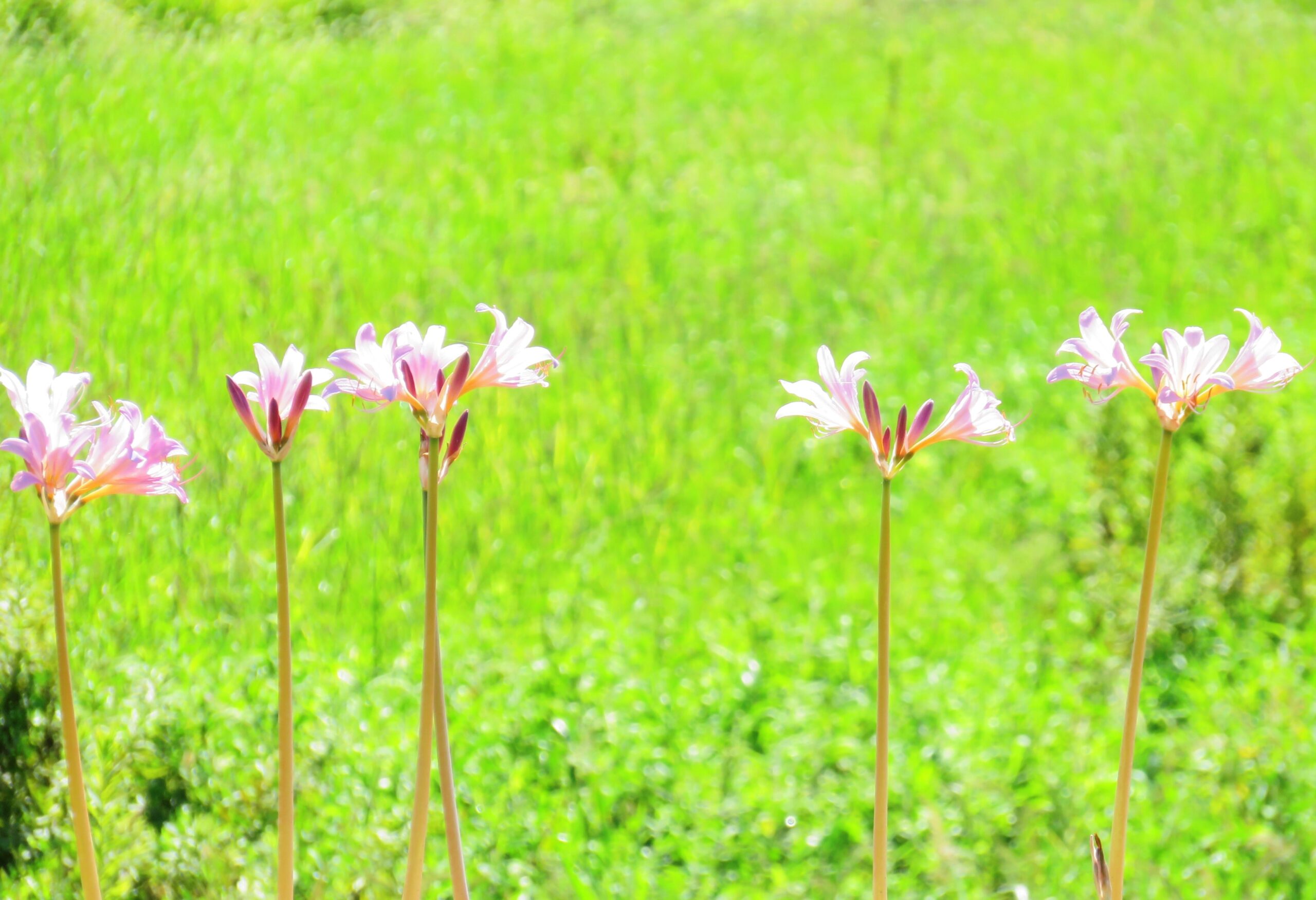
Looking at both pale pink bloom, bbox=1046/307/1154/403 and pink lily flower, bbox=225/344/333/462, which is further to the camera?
pale pink bloom, bbox=1046/307/1154/403

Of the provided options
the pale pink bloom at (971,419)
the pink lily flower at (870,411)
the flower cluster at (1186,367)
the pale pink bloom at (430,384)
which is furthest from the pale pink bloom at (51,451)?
the flower cluster at (1186,367)

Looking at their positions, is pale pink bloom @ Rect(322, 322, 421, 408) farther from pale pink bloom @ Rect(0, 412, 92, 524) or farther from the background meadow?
the background meadow

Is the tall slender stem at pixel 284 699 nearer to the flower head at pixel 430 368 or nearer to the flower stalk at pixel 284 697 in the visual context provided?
the flower stalk at pixel 284 697

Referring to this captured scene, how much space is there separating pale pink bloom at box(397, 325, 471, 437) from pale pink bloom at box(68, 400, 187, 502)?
265 millimetres

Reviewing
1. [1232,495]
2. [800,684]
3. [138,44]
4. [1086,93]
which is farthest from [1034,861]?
[1086,93]

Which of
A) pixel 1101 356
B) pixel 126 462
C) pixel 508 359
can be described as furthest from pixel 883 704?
pixel 126 462

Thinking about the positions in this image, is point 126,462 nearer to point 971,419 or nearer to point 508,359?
point 508,359

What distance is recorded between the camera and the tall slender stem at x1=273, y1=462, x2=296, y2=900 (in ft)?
3.91

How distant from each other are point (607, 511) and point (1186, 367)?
205cm

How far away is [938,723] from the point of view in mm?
2791

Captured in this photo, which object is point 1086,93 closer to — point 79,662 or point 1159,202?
point 1159,202

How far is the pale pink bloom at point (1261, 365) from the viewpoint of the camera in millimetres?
1269

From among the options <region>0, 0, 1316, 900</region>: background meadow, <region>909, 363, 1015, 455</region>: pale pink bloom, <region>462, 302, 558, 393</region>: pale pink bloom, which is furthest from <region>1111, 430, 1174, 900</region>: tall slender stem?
<region>0, 0, 1316, 900</region>: background meadow

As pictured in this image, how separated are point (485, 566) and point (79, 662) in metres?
1.04
